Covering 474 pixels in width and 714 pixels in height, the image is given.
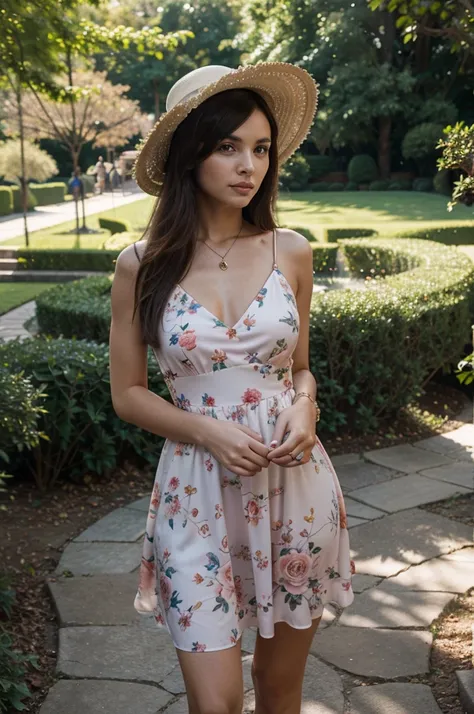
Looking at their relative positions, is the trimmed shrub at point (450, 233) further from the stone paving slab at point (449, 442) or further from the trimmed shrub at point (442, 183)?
the trimmed shrub at point (442, 183)

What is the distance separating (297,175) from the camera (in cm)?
3791

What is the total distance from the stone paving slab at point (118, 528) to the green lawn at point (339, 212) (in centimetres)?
1647

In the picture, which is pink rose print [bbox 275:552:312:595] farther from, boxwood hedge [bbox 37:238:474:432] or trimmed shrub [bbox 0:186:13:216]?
trimmed shrub [bbox 0:186:13:216]

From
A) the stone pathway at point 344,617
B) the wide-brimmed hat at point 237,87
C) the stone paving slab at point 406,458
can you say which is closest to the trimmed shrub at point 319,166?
the stone paving slab at point 406,458

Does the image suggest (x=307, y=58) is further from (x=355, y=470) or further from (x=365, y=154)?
(x=355, y=470)

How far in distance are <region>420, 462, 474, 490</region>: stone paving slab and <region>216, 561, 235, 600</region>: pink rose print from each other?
3.53 m

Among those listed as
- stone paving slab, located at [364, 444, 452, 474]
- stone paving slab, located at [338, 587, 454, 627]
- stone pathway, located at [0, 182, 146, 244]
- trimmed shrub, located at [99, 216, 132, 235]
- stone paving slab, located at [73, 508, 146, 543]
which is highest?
stone paving slab, located at [338, 587, 454, 627]

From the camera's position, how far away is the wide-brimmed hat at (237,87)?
2234mm

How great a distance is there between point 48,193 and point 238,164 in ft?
124

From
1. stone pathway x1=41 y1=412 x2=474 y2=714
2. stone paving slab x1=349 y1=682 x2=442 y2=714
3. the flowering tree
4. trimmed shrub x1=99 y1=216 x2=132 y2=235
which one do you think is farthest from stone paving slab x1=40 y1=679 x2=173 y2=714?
the flowering tree

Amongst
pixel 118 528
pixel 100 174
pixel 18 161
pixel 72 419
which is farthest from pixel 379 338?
pixel 100 174

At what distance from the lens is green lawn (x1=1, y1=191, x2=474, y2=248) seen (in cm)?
2350

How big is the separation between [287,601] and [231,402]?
517 millimetres

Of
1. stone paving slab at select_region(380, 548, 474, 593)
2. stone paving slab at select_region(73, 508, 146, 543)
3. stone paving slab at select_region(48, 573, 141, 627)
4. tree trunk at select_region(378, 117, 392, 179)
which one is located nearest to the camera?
stone paving slab at select_region(48, 573, 141, 627)
